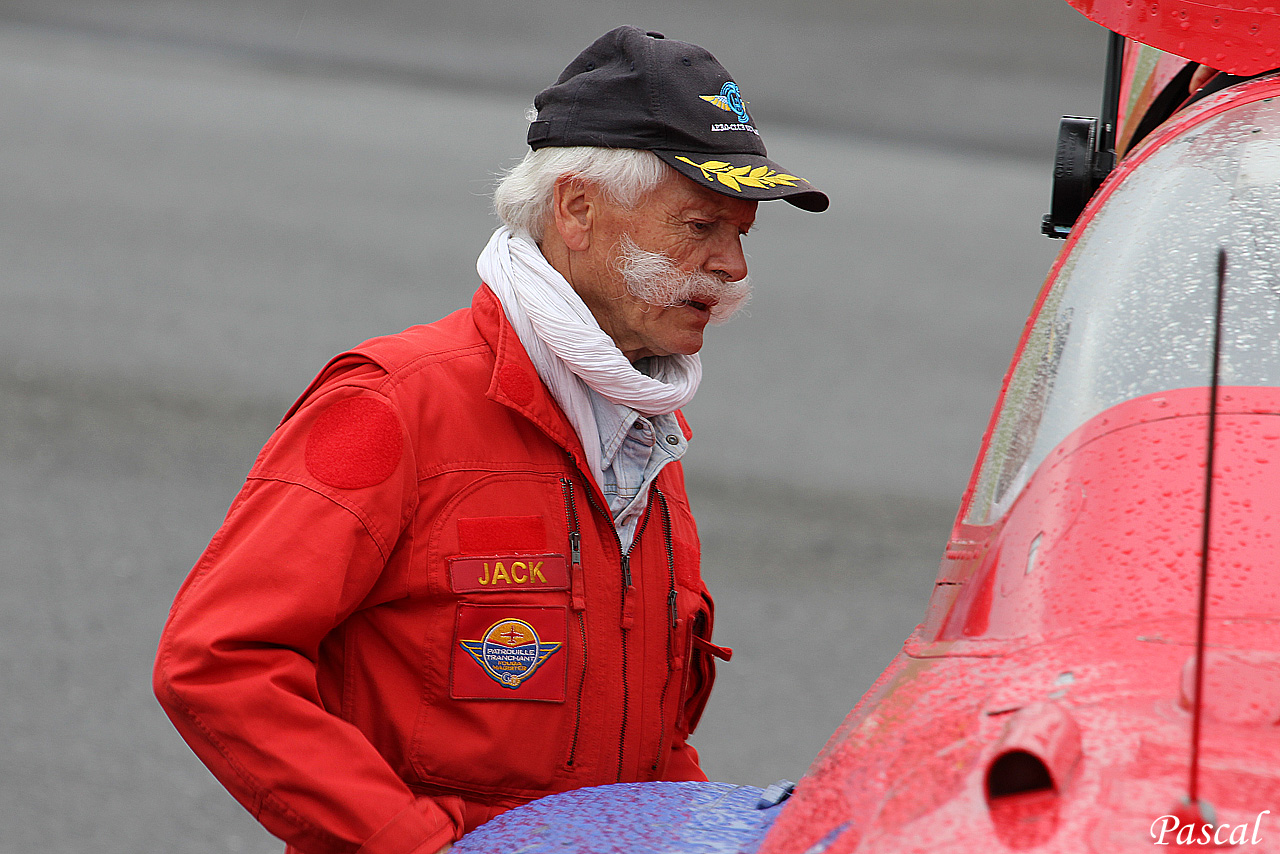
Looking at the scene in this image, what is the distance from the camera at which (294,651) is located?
1.90 metres

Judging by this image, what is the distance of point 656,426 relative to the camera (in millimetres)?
2322

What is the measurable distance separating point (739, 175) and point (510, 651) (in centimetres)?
84

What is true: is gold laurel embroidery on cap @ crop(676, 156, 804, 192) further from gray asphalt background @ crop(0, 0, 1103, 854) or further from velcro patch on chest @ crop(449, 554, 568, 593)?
gray asphalt background @ crop(0, 0, 1103, 854)

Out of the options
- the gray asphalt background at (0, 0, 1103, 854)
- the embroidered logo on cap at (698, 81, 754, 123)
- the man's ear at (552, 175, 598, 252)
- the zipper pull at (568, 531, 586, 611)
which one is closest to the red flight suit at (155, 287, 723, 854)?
the zipper pull at (568, 531, 586, 611)

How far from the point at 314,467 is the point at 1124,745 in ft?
3.72

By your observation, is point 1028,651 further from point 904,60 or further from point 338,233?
point 904,60

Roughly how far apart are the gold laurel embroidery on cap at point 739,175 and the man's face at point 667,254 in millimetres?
52

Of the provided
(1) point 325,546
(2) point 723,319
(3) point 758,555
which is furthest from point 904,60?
(1) point 325,546

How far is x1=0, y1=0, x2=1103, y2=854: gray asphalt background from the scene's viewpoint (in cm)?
500

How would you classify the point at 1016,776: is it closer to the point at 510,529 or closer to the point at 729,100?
the point at 510,529

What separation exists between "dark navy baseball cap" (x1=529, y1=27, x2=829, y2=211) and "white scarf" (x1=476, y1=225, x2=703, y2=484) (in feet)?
0.76

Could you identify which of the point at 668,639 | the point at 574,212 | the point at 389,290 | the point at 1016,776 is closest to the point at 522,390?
the point at 574,212

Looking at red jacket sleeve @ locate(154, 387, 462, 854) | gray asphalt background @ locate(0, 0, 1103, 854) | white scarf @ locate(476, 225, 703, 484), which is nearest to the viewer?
red jacket sleeve @ locate(154, 387, 462, 854)

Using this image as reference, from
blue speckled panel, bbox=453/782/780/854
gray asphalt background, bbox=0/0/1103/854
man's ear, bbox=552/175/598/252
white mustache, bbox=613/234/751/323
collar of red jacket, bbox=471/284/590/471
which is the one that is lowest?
blue speckled panel, bbox=453/782/780/854
